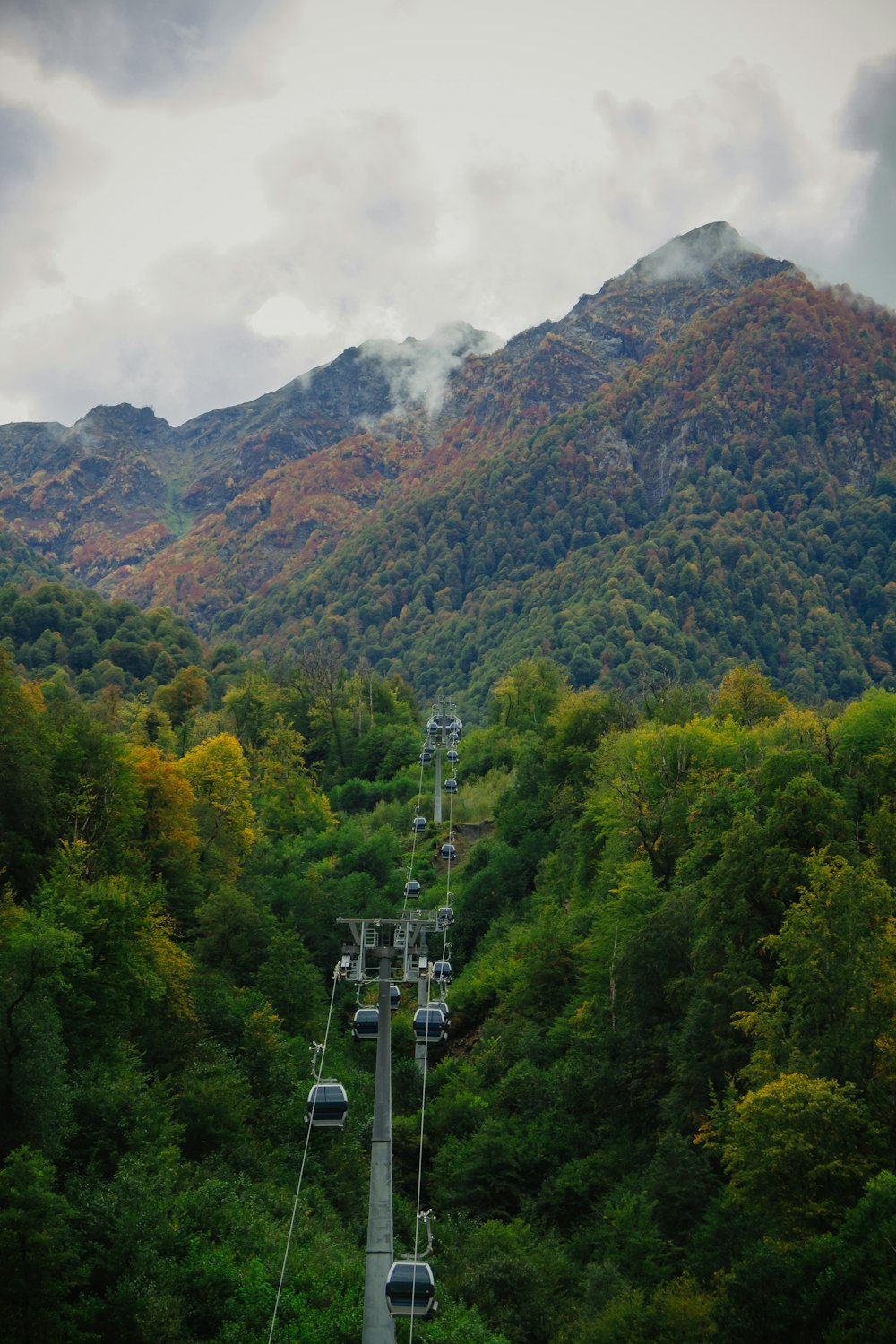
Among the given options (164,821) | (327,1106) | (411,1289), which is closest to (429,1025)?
(327,1106)

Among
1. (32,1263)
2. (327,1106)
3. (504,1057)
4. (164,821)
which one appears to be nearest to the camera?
(327,1106)

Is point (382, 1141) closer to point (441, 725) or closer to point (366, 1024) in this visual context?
point (366, 1024)

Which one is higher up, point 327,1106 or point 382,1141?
point 327,1106

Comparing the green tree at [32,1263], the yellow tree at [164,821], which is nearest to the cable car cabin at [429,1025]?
the green tree at [32,1263]

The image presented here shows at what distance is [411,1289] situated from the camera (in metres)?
19.5

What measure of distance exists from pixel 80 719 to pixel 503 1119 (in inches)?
900

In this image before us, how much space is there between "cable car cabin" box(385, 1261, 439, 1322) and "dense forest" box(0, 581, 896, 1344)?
7.16 m

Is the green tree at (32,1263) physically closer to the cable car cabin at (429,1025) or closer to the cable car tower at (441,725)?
the cable car cabin at (429,1025)

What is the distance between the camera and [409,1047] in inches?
2078

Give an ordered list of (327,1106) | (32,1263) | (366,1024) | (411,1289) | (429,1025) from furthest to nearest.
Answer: (429,1025) → (32,1263) → (366,1024) → (327,1106) → (411,1289)

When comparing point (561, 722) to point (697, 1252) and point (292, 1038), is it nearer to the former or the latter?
point (292, 1038)

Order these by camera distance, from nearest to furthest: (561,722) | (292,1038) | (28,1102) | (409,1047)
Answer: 1. (28,1102)
2. (292,1038)
3. (409,1047)
4. (561,722)

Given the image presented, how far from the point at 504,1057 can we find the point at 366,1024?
24532 millimetres

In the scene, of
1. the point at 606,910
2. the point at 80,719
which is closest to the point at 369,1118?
the point at 606,910
